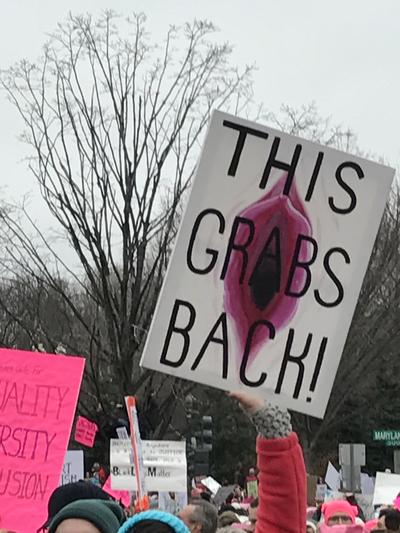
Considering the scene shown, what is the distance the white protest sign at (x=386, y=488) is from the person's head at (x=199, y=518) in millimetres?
6497

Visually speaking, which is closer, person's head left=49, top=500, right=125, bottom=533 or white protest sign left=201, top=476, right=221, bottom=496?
person's head left=49, top=500, right=125, bottom=533

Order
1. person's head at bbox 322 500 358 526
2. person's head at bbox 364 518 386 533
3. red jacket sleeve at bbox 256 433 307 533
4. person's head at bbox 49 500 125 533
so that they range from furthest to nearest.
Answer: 1. person's head at bbox 322 500 358 526
2. person's head at bbox 364 518 386 533
3. red jacket sleeve at bbox 256 433 307 533
4. person's head at bbox 49 500 125 533

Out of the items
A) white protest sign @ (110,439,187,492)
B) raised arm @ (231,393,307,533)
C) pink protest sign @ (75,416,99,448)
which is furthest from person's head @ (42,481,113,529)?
pink protest sign @ (75,416,99,448)

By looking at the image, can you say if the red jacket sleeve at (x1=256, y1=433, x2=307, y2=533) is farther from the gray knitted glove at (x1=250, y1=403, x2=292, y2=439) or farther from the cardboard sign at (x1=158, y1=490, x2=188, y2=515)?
the cardboard sign at (x1=158, y1=490, x2=188, y2=515)

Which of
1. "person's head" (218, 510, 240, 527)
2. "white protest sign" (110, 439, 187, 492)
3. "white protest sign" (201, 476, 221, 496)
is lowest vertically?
"person's head" (218, 510, 240, 527)

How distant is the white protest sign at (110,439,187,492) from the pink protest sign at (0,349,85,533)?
116 inches

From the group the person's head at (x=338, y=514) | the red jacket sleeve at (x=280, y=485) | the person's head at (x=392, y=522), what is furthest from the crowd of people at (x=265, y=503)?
the person's head at (x=338, y=514)

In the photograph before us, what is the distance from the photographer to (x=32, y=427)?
7.41 metres

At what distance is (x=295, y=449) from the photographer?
11.3ft

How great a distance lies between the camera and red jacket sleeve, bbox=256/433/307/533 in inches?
135

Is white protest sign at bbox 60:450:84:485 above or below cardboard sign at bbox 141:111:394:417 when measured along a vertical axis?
above

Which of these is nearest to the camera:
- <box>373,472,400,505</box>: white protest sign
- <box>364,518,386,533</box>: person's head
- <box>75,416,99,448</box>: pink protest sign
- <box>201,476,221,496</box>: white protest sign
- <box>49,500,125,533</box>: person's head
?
<box>49,500,125,533</box>: person's head

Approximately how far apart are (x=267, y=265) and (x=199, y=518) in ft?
7.48

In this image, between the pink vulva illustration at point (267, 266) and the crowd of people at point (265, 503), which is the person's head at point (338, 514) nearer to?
the crowd of people at point (265, 503)
